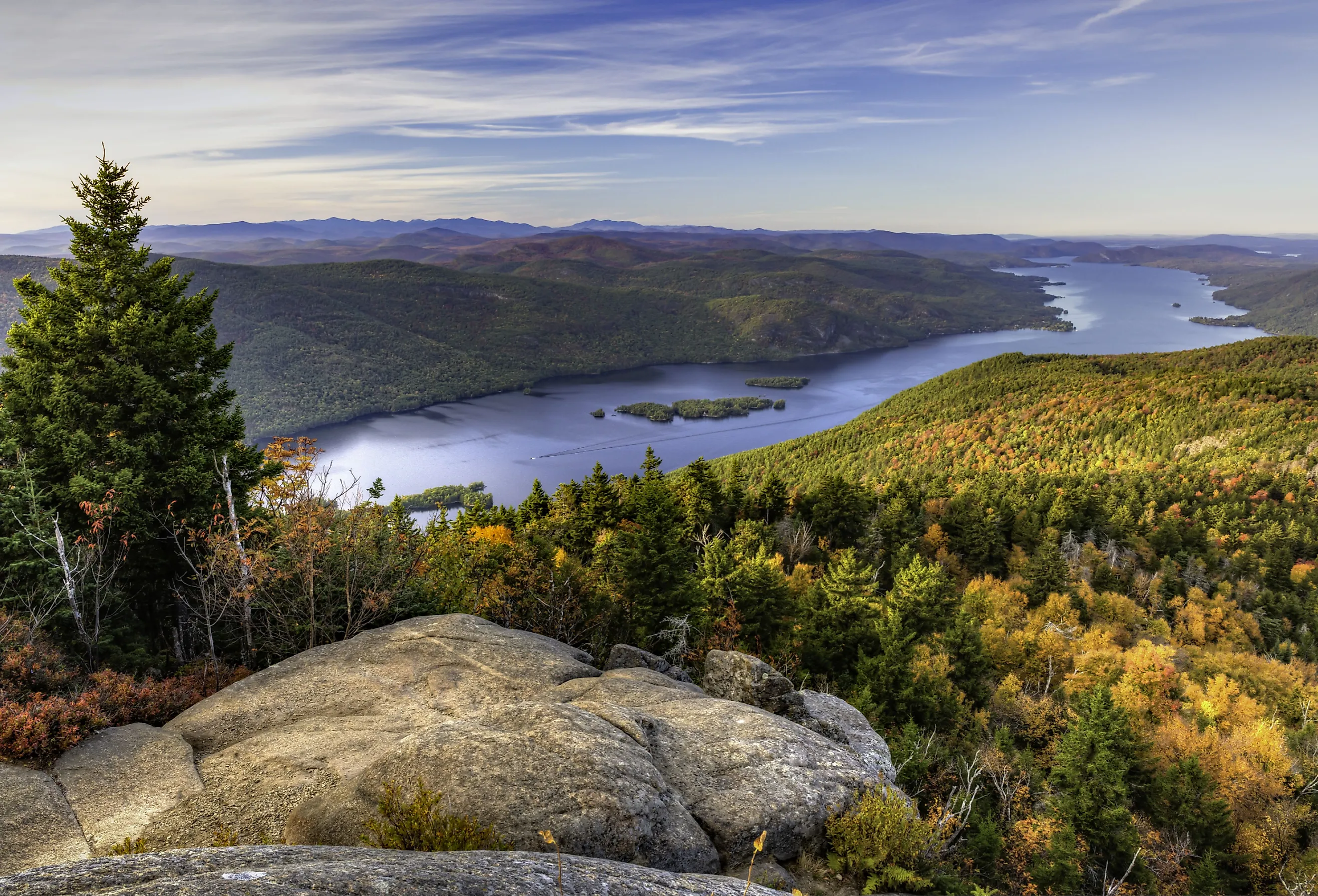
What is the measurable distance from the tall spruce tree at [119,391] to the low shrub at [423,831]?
1651 centimetres

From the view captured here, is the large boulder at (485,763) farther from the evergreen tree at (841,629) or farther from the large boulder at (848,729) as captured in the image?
the evergreen tree at (841,629)

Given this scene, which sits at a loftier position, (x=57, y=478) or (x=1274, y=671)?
(x=57, y=478)

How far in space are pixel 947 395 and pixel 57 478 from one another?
170716 mm

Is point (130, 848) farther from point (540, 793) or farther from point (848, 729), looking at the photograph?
point (848, 729)

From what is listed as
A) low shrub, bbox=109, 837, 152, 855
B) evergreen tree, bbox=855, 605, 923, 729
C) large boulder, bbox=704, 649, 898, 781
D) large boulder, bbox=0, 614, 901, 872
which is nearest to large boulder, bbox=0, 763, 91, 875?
large boulder, bbox=0, 614, 901, 872

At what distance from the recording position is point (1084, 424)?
119625mm

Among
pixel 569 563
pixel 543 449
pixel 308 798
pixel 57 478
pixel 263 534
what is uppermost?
pixel 57 478

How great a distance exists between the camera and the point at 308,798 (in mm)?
11133

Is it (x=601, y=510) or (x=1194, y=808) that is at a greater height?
(x=601, y=510)

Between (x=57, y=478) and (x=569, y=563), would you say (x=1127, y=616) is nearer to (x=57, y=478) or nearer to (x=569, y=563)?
(x=569, y=563)

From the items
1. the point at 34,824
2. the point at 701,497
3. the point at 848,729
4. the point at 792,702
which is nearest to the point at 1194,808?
the point at 848,729

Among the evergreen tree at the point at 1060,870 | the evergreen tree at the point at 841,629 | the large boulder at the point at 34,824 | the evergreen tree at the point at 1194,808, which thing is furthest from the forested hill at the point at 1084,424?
the large boulder at the point at 34,824

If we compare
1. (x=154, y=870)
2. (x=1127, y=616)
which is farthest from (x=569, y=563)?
(x=1127, y=616)

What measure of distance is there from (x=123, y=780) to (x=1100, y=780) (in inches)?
1257
